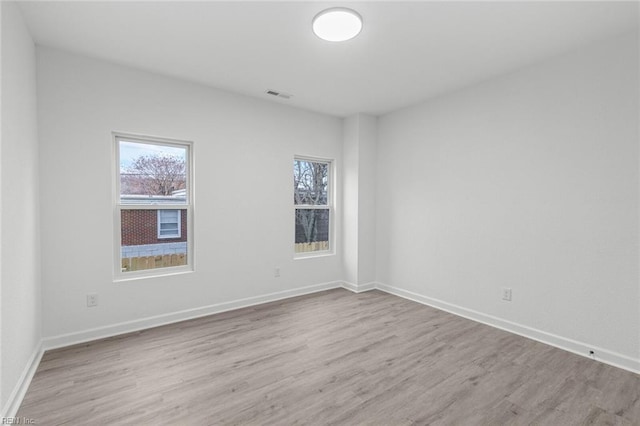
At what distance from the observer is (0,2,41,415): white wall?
180cm

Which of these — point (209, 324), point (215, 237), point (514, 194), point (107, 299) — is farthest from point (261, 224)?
point (514, 194)

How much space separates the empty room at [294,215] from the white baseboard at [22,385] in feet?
0.07

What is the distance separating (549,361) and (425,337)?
98 centimetres

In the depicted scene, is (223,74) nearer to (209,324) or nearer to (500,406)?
(209,324)

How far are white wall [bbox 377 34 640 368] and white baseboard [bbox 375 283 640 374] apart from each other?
3 centimetres

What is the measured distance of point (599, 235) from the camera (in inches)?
101

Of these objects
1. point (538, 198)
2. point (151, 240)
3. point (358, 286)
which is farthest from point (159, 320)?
point (538, 198)

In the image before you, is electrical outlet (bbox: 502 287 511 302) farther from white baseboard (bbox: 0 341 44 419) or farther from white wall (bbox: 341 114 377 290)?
white baseboard (bbox: 0 341 44 419)

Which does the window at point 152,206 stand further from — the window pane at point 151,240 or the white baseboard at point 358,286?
the white baseboard at point 358,286

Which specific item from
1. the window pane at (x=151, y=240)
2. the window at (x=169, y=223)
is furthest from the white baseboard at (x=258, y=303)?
the window at (x=169, y=223)

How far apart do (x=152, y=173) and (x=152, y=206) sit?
36 centimetres

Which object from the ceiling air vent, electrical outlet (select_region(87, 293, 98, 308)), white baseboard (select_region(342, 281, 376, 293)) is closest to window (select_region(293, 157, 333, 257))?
white baseboard (select_region(342, 281, 376, 293))

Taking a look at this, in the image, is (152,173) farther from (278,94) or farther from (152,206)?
(278,94)

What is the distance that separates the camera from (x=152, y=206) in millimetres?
3244
